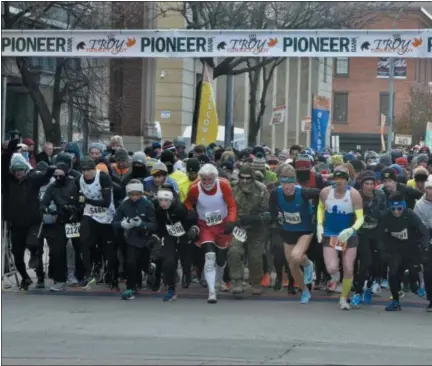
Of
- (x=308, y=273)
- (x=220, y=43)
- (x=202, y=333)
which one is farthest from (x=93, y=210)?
(x=220, y=43)

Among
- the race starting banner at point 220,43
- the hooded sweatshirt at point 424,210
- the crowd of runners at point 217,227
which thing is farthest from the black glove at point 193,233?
the race starting banner at point 220,43

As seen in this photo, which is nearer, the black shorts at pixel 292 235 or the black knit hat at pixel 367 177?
the black knit hat at pixel 367 177

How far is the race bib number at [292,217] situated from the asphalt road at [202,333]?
3.57 ft

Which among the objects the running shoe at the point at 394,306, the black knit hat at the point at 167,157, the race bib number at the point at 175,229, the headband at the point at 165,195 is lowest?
the running shoe at the point at 394,306

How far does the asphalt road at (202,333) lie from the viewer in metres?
9.91

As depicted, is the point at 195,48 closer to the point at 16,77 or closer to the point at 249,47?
the point at 249,47

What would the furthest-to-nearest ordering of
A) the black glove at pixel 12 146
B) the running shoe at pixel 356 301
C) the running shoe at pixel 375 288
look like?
the running shoe at pixel 375 288
the black glove at pixel 12 146
the running shoe at pixel 356 301

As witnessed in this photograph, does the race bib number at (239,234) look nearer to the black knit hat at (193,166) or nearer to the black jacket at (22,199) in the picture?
the black knit hat at (193,166)

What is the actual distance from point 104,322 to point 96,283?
3239 millimetres

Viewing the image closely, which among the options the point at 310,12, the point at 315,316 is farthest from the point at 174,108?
the point at 315,316

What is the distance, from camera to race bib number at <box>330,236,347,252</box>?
44.3 feet

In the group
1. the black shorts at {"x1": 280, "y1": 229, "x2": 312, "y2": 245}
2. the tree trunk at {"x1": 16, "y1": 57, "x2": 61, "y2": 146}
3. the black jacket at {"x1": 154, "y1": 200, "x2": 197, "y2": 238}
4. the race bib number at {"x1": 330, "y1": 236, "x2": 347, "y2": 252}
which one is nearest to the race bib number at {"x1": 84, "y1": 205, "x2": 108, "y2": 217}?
the black jacket at {"x1": 154, "y1": 200, "x2": 197, "y2": 238}

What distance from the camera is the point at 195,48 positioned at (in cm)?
1928

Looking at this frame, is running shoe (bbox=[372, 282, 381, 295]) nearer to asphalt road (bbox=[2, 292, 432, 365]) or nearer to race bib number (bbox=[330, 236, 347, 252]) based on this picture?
asphalt road (bbox=[2, 292, 432, 365])
